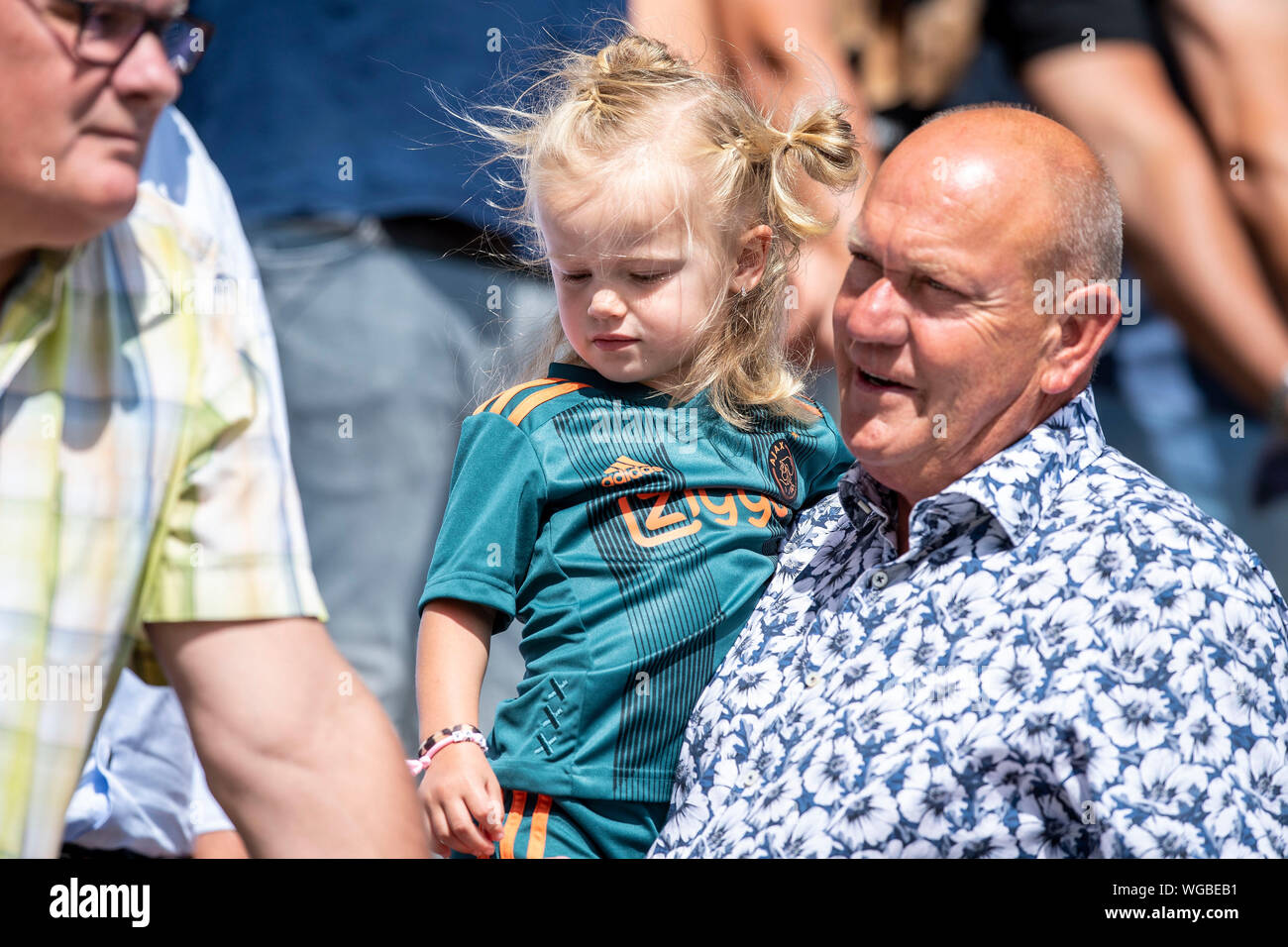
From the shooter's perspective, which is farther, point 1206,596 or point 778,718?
point 778,718

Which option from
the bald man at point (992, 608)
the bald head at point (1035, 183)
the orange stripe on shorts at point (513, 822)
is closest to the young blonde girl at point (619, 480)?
the orange stripe on shorts at point (513, 822)

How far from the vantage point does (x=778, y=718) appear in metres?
1.83

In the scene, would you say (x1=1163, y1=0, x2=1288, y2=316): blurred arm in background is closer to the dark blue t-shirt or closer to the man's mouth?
the dark blue t-shirt

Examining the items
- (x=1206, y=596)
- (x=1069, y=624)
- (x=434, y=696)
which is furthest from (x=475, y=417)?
(x=1206, y=596)

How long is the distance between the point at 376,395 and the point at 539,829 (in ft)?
5.05

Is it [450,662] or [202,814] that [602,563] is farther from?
[202,814]

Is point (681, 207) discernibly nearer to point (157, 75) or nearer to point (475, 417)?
point (475, 417)

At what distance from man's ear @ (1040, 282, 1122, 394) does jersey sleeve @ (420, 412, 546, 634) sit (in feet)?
2.42

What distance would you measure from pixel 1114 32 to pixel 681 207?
8.00 feet

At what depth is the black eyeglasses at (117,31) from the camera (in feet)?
4.24

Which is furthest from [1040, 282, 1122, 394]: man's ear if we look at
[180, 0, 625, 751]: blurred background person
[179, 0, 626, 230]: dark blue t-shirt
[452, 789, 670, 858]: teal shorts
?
[179, 0, 626, 230]: dark blue t-shirt

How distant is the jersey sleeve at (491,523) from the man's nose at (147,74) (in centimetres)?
74

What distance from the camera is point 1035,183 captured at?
1.76m

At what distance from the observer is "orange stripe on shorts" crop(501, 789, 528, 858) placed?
5.99 feet
